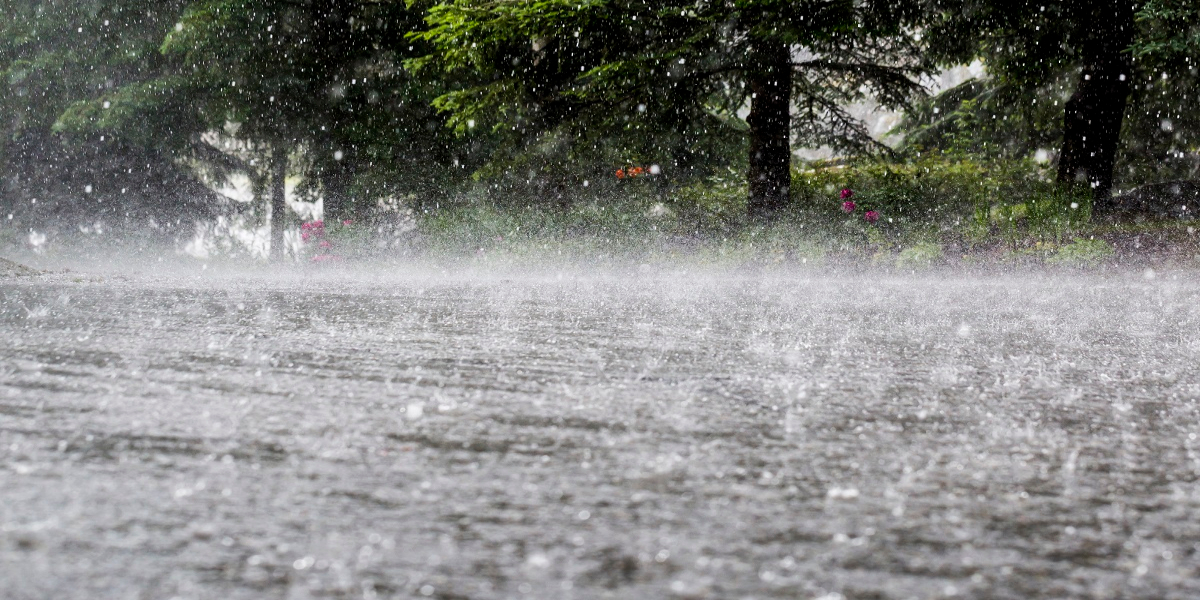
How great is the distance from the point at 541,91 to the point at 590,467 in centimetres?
1154

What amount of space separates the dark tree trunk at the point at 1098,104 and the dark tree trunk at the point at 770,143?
3340 millimetres

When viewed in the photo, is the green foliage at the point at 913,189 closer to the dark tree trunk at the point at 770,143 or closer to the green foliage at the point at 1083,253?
the dark tree trunk at the point at 770,143

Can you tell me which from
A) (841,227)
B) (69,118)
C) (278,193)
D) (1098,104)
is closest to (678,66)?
(841,227)

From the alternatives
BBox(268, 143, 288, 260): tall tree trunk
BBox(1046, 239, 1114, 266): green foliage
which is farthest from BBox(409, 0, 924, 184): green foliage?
BBox(268, 143, 288, 260): tall tree trunk

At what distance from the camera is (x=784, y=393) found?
8.01ft

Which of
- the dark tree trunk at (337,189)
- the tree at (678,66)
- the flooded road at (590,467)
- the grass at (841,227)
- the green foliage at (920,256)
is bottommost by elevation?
the flooded road at (590,467)

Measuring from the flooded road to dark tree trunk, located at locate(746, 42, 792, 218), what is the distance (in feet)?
28.7

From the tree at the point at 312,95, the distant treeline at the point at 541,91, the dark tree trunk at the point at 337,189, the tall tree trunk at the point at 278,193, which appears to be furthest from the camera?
the tall tree trunk at the point at 278,193

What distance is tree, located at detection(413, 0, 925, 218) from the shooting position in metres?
10.7

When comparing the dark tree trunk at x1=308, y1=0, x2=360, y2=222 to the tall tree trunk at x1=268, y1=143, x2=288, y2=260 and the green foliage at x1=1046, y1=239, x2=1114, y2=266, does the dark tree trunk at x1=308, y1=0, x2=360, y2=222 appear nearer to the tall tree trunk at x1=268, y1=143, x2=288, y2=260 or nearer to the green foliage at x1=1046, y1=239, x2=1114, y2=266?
the tall tree trunk at x1=268, y1=143, x2=288, y2=260

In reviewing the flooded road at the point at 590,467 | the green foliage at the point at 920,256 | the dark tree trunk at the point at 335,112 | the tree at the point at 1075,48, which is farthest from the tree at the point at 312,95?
the flooded road at the point at 590,467

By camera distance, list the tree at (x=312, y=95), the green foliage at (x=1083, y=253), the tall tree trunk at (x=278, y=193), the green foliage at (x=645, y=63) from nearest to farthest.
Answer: the green foliage at (x=1083, y=253), the green foliage at (x=645, y=63), the tree at (x=312, y=95), the tall tree trunk at (x=278, y=193)

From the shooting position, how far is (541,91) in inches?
500

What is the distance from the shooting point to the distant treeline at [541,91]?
11.3 meters
